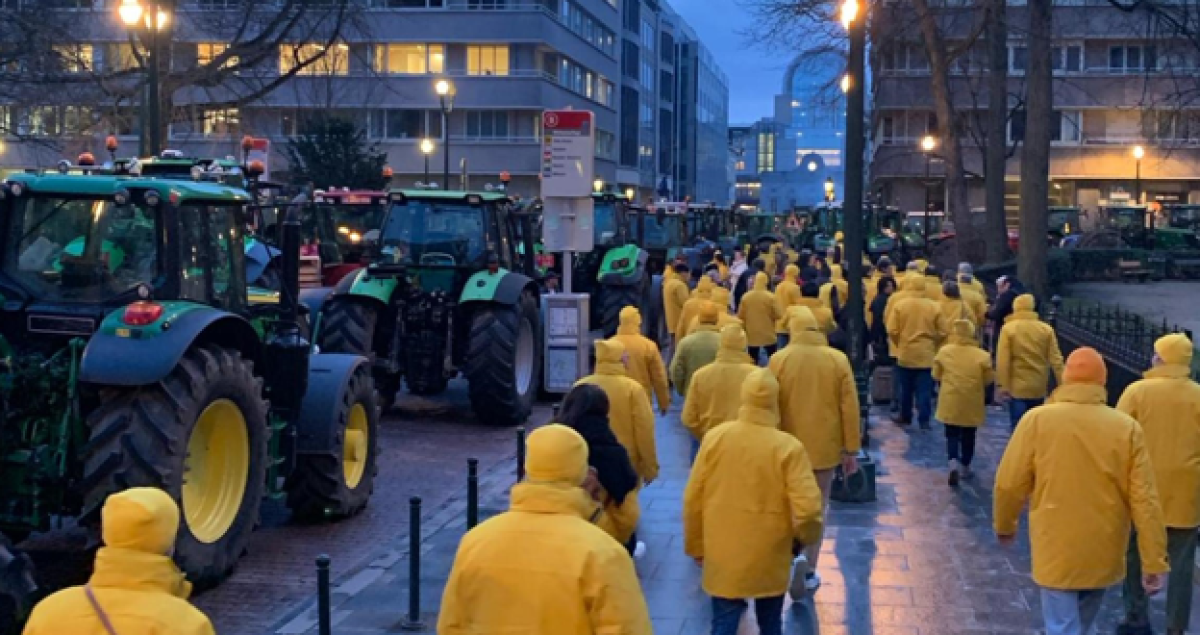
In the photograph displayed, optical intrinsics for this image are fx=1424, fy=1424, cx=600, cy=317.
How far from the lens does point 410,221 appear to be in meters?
Result: 17.0

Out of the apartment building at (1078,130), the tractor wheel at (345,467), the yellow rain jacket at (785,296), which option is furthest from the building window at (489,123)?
the tractor wheel at (345,467)

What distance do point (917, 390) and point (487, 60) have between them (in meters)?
49.7

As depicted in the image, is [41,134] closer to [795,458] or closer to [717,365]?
[717,365]

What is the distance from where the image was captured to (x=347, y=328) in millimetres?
15633

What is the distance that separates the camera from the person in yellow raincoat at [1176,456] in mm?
7996

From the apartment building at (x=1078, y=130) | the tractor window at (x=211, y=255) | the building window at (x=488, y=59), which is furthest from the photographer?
the apartment building at (x=1078, y=130)

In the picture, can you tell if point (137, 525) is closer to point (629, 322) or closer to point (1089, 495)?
point (1089, 495)

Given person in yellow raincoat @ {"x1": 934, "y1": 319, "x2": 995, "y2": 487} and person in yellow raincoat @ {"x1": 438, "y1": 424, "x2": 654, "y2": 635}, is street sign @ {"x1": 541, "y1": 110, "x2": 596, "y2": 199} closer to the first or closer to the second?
person in yellow raincoat @ {"x1": 934, "y1": 319, "x2": 995, "y2": 487}

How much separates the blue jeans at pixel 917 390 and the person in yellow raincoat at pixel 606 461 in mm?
9211

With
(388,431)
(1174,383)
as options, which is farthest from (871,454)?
(1174,383)

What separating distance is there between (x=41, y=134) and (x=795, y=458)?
3306 cm

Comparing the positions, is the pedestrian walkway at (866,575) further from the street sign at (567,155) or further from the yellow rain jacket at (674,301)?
the yellow rain jacket at (674,301)

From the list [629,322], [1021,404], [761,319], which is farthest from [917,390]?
[629,322]

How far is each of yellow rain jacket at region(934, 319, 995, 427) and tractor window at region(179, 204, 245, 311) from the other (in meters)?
6.39
